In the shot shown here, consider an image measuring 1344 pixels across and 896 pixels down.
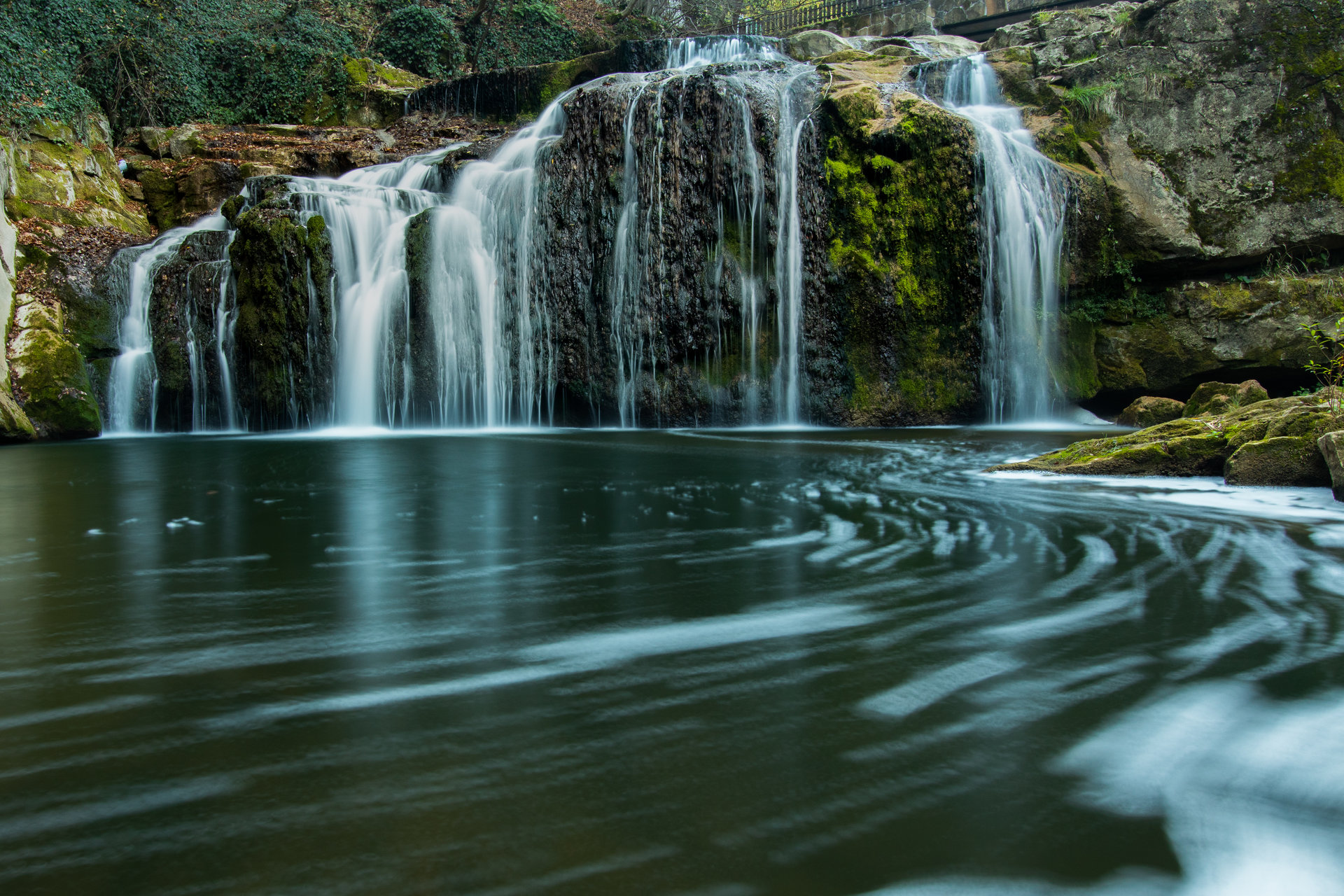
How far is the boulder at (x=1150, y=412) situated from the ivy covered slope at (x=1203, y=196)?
72.5 inches

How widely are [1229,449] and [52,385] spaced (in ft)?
46.4

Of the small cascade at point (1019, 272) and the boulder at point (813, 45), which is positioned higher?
the boulder at point (813, 45)

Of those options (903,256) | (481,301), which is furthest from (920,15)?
(481,301)

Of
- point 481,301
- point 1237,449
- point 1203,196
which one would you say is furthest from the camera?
point 481,301

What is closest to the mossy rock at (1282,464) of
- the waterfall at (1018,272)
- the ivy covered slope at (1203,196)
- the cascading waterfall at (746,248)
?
the waterfall at (1018,272)

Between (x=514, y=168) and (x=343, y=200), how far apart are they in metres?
2.69

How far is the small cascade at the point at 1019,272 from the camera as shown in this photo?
11.7 meters

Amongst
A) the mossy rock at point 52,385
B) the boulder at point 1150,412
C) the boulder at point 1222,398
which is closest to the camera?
the boulder at point 1222,398

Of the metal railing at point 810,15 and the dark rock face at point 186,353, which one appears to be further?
the metal railing at point 810,15

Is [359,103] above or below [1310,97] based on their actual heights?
above

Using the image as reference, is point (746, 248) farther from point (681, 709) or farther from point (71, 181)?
point (71, 181)

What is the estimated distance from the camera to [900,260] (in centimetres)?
1184

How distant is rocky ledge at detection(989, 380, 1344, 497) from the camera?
4629 millimetres

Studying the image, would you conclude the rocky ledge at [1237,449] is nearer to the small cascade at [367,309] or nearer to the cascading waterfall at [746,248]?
the cascading waterfall at [746,248]
